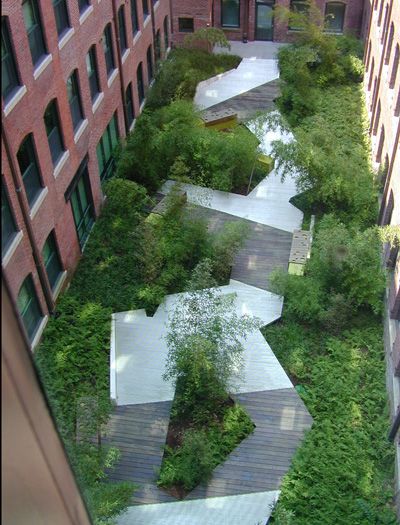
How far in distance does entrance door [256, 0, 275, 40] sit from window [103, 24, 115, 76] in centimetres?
1087

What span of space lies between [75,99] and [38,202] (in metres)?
3.65

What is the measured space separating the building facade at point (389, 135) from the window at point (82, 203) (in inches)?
328

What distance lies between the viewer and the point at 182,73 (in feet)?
72.7

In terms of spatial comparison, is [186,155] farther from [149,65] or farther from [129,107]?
[149,65]

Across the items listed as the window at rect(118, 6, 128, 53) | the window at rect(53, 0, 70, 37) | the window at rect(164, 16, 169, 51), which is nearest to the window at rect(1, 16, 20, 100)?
the window at rect(53, 0, 70, 37)

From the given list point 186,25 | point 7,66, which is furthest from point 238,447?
point 186,25

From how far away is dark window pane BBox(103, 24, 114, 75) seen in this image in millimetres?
17117

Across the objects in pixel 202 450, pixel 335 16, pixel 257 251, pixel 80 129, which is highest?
pixel 80 129

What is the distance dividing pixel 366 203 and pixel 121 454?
394 inches

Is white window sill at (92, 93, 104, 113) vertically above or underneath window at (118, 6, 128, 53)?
underneath

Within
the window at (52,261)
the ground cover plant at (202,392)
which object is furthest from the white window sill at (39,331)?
the ground cover plant at (202,392)

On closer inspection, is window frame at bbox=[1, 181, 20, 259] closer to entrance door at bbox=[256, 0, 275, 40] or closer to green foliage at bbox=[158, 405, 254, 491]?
green foliage at bbox=[158, 405, 254, 491]

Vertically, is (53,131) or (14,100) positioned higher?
(14,100)

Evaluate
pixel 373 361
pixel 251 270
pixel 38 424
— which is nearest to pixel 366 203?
pixel 251 270
